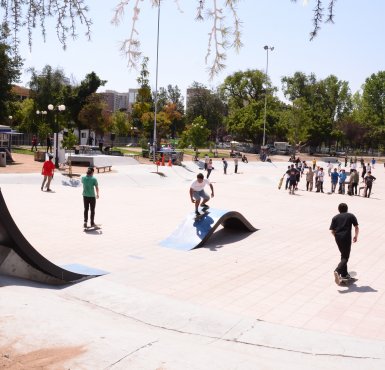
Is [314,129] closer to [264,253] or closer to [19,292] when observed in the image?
[264,253]

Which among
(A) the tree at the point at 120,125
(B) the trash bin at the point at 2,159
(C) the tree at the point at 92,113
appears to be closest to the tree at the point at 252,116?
(A) the tree at the point at 120,125

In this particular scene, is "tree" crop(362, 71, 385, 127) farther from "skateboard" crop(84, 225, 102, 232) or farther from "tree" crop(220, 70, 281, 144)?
"tree" crop(220, 70, 281, 144)

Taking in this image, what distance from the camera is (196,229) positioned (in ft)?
38.4

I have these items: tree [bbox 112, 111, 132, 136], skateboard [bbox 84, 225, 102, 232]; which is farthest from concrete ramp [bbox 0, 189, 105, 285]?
tree [bbox 112, 111, 132, 136]

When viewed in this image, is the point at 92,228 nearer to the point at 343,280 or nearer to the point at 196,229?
the point at 196,229

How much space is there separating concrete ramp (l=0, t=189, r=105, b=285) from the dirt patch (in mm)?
2727

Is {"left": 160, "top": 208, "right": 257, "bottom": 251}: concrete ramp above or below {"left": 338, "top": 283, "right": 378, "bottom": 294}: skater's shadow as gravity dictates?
above

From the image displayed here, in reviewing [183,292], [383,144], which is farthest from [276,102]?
[183,292]

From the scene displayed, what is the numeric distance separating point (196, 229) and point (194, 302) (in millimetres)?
4395

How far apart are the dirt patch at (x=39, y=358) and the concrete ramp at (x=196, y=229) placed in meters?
5.92

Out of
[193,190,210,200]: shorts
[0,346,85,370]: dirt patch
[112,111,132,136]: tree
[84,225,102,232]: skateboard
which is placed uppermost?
[112,111,132,136]: tree

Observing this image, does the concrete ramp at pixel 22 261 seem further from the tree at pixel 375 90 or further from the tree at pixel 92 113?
the tree at pixel 92 113

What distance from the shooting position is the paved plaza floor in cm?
516

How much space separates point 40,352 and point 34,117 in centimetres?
5660
